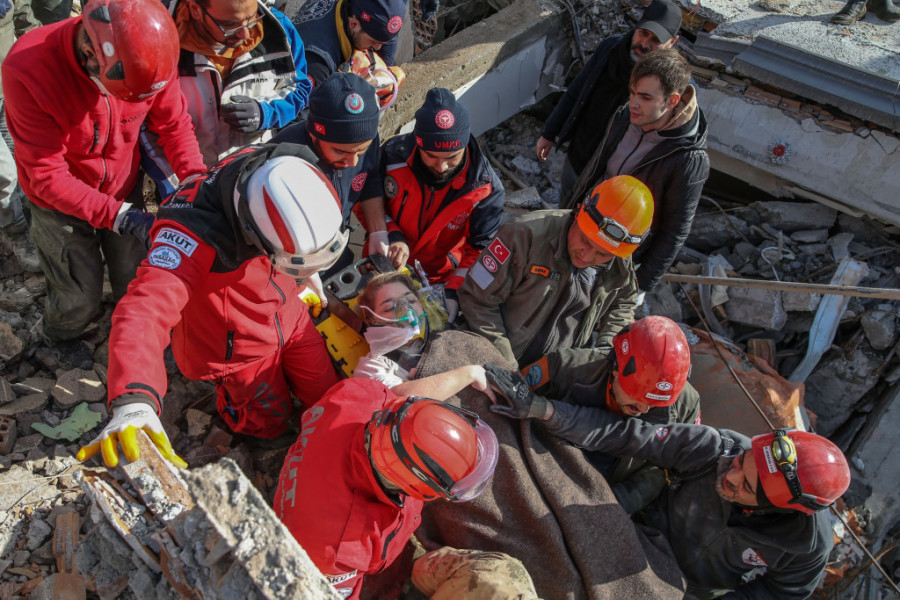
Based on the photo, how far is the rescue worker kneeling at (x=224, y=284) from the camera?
222cm

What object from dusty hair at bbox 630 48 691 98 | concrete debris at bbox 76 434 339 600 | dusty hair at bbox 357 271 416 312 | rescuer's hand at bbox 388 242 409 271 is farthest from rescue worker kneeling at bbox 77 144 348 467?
dusty hair at bbox 630 48 691 98

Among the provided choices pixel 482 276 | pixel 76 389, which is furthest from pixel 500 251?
pixel 76 389

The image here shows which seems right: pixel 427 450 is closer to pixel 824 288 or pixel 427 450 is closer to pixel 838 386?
pixel 824 288

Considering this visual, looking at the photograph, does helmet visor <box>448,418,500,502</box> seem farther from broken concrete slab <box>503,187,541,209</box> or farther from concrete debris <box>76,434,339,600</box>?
broken concrete slab <box>503,187,541,209</box>

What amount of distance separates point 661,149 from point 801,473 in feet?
6.52

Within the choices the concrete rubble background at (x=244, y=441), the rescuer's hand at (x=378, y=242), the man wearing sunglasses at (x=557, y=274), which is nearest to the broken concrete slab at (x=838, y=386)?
the concrete rubble background at (x=244, y=441)

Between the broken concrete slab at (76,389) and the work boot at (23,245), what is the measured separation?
2.76 ft

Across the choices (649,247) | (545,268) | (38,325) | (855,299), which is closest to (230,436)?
(38,325)

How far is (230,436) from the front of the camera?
12.0 ft

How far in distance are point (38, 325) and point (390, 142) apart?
246cm

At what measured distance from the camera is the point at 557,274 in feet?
11.7

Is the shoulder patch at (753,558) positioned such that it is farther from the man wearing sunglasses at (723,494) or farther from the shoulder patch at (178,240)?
the shoulder patch at (178,240)

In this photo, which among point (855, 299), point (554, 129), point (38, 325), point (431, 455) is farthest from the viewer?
point (855, 299)

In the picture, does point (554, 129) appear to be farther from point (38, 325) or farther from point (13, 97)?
point (38, 325)
